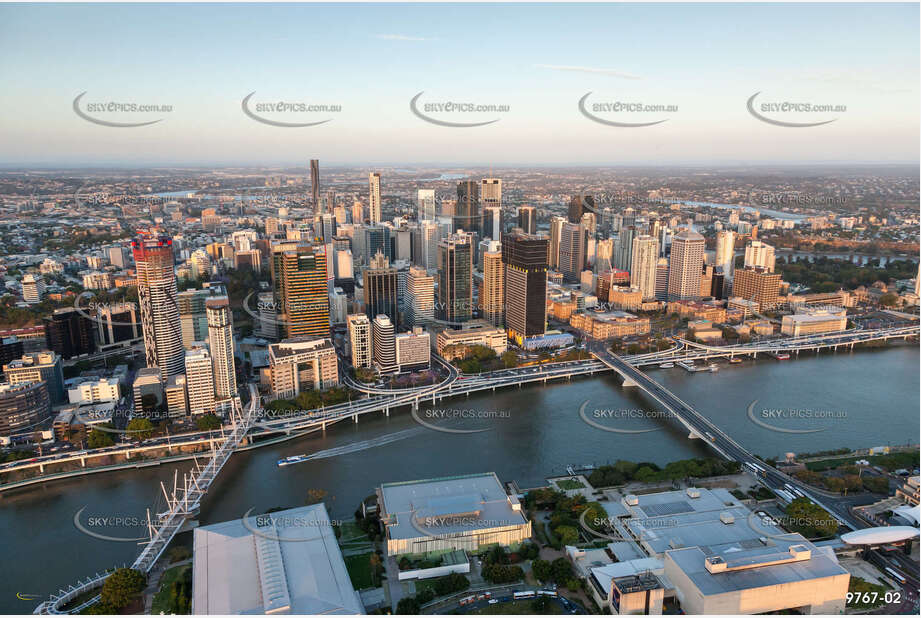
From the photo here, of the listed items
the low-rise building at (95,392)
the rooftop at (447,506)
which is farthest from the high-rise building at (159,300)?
the rooftop at (447,506)

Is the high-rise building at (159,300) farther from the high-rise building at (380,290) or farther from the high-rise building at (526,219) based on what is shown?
the high-rise building at (526,219)

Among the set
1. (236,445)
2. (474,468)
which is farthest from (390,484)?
(236,445)

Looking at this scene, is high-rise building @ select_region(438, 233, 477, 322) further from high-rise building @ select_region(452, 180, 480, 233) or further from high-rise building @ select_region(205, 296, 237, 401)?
high-rise building @ select_region(452, 180, 480, 233)

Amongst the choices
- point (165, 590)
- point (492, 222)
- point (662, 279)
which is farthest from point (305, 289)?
point (492, 222)

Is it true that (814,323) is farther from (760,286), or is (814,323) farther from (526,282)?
(526,282)

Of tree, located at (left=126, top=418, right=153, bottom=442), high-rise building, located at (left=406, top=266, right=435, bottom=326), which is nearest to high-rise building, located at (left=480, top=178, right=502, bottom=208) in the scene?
high-rise building, located at (left=406, top=266, right=435, bottom=326)
